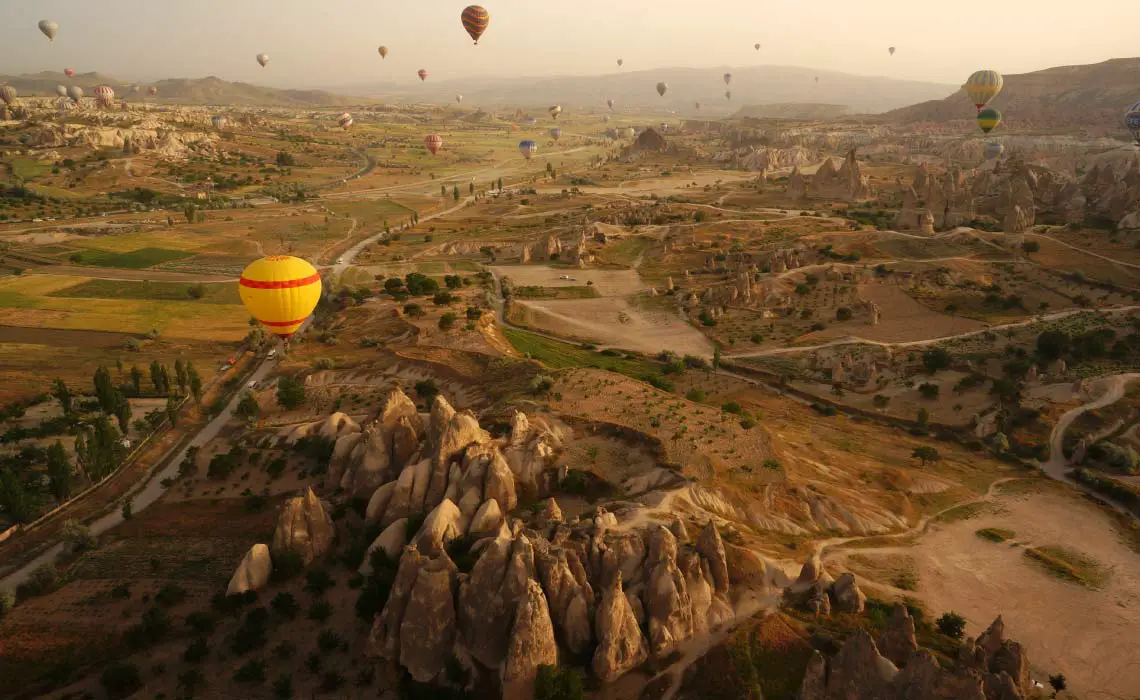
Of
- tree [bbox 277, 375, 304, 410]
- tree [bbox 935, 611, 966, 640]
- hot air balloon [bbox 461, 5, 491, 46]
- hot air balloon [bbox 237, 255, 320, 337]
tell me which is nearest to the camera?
tree [bbox 935, 611, 966, 640]

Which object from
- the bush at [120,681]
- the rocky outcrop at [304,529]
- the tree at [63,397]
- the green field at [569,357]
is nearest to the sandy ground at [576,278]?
the green field at [569,357]

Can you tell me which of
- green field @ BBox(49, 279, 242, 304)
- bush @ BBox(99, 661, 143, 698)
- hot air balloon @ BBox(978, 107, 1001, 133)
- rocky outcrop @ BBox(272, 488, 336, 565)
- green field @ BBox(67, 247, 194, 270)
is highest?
hot air balloon @ BBox(978, 107, 1001, 133)

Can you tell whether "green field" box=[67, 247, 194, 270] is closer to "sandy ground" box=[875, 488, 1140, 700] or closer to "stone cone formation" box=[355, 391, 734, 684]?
"stone cone formation" box=[355, 391, 734, 684]

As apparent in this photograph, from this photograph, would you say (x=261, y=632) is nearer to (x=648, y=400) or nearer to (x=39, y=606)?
(x=39, y=606)

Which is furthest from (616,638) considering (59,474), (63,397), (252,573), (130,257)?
(130,257)

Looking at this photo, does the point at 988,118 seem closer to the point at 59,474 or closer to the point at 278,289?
the point at 278,289

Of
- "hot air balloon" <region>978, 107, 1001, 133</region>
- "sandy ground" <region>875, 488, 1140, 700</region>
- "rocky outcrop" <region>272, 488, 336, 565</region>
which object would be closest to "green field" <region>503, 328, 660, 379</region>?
"sandy ground" <region>875, 488, 1140, 700</region>

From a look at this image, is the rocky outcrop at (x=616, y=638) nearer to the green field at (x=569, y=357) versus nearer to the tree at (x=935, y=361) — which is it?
the green field at (x=569, y=357)
